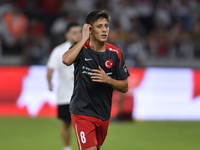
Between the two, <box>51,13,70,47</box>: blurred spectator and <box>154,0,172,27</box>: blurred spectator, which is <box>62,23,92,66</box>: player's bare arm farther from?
<box>154,0,172,27</box>: blurred spectator

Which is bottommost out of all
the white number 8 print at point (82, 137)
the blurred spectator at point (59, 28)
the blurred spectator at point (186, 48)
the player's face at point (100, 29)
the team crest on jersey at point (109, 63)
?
the blurred spectator at point (186, 48)

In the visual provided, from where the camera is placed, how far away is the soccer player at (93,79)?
4621 millimetres

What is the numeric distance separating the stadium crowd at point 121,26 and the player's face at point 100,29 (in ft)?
25.6

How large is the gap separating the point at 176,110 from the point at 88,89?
7.13 meters

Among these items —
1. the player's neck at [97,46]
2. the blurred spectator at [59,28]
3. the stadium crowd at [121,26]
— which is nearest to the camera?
the player's neck at [97,46]

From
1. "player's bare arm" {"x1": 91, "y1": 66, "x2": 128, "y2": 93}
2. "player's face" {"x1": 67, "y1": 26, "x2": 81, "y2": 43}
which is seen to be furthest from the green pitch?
"player's bare arm" {"x1": 91, "y1": 66, "x2": 128, "y2": 93}

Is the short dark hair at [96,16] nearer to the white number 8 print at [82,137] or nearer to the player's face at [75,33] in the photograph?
the white number 8 print at [82,137]

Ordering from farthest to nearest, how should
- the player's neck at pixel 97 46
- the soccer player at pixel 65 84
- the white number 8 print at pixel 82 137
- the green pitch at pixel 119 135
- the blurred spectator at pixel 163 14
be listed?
the blurred spectator at pixel 163 14 < the green pitch at pixel 119 135 < the soccer player at pixel 65 84 < the player's neck at pixel 97 46 < the white number 8 print at pixel 82 137

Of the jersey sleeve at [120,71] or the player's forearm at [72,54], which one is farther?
the jersey sleeve at [120,71]

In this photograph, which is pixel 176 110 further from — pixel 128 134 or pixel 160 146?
pixel 160 146

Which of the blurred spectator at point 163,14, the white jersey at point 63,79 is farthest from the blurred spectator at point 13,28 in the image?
the white jersey at point 63,79

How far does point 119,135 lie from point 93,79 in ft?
15.8

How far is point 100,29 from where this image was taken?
15.3 ft

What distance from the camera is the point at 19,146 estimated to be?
776 cm
